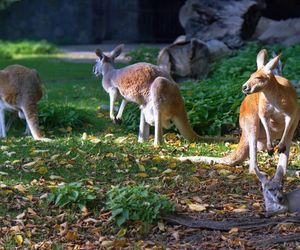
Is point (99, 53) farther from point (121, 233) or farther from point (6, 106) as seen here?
point (121, 233)

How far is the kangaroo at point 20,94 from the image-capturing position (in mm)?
8805

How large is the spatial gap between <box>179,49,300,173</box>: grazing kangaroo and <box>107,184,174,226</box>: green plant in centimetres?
133

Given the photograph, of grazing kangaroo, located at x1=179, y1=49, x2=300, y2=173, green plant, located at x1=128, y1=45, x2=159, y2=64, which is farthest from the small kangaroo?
green plant, located at x1=128, y1=45, x2=159, y2=64

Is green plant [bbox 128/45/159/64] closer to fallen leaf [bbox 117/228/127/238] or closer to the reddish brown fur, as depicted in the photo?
the reddish brown fur

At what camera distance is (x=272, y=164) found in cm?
716

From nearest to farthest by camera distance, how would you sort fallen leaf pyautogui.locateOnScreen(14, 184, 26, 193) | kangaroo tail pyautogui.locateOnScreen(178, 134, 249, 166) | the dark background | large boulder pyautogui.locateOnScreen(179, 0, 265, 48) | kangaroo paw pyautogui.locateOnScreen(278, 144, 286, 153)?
fallen leaf pyautogui.locateOnScreen(14, 184, 26, 193) < kangaroo paw pyautogui.locateOnScreen(278, 144, 286, 153) < kangaroo tail pyautogui.locateOnScreen(178, 134, 249, 166) < large boulder pyautogui.locateOnScreen(179, 0, 265, 48) < the dark background

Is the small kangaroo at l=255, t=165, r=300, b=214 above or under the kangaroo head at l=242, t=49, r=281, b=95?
under

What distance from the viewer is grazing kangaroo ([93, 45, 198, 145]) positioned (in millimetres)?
8070

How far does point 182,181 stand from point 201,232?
1.21 metres

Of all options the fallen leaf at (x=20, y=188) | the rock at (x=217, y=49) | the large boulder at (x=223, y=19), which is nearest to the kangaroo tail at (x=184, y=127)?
the fallen leaf at (x=20, y=188)

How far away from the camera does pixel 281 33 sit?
15.0m

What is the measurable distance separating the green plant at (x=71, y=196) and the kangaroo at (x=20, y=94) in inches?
123

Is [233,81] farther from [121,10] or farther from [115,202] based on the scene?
[121,10]

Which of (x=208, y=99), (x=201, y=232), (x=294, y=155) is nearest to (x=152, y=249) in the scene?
(x=201, y=232)
